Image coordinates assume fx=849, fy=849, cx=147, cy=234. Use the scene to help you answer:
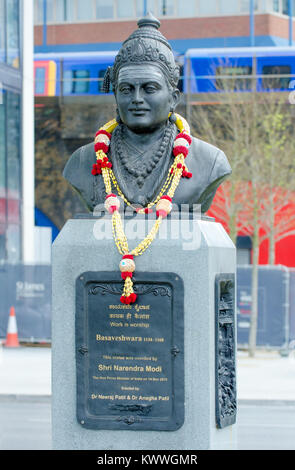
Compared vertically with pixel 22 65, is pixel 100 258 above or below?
below

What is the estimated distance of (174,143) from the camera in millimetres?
6309

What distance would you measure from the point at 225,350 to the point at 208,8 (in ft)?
120

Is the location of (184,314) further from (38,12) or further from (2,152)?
(38,12)

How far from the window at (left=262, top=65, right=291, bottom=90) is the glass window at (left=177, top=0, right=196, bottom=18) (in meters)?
14.8

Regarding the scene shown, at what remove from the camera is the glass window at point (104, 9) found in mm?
41594

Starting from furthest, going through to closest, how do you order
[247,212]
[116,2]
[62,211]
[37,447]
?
[116,2] → [62,211] → [247,212] → [37,447]

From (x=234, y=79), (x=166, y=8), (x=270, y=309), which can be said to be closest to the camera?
(x=270, y=309)

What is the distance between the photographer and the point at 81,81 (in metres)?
27.9

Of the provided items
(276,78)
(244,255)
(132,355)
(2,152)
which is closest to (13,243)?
(2,152)

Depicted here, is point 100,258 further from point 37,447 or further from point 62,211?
point 62,211

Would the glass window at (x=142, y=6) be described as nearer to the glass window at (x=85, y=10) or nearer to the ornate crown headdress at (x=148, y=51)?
the glass window at (x=85, y=10)
